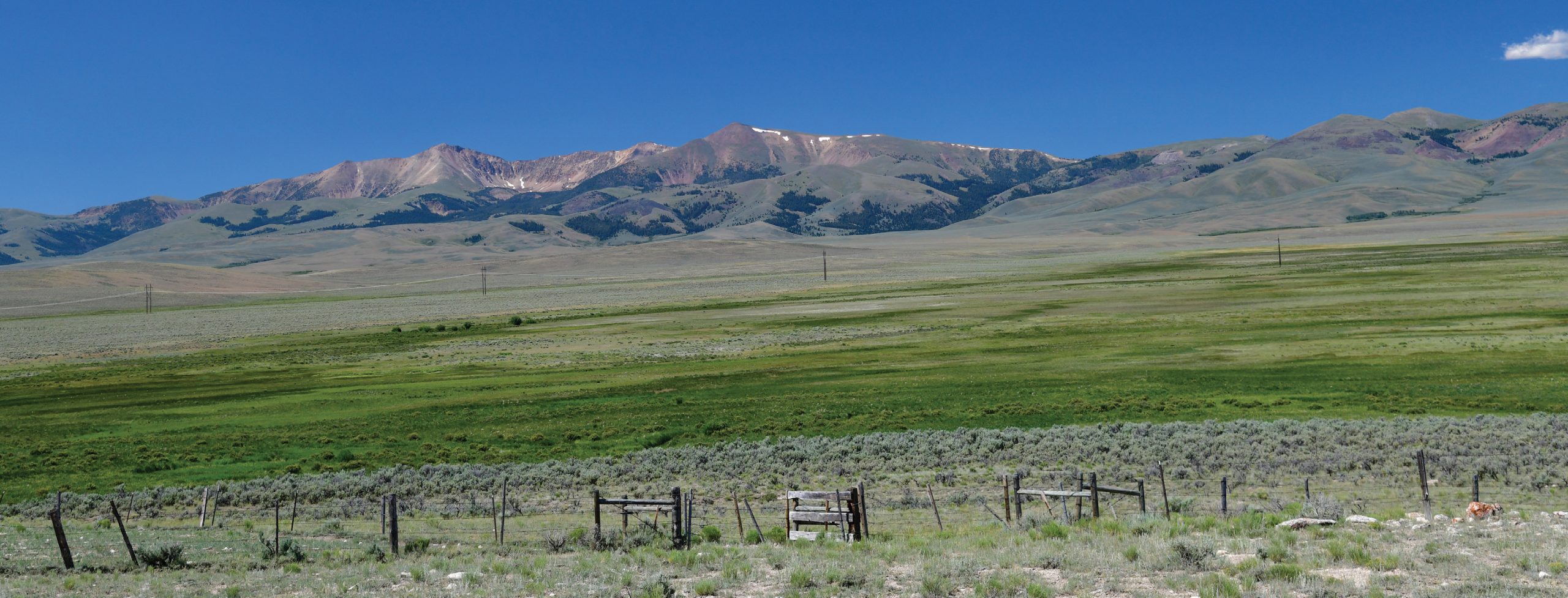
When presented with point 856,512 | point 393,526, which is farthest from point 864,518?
→ point 393,526

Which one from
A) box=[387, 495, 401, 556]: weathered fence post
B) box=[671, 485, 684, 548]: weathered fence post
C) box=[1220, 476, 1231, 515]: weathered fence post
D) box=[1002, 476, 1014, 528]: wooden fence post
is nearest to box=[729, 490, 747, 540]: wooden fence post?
box=[671, 485, 684, 548]: weathered fence post

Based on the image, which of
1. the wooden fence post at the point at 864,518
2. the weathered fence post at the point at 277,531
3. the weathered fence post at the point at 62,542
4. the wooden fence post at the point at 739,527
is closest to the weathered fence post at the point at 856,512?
the wooden fence post at the point at 864,518

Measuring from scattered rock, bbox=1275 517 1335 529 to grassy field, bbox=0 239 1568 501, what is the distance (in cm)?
1873

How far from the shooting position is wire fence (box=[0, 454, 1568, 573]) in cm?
2050

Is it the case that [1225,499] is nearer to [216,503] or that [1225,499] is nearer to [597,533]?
[597,533]

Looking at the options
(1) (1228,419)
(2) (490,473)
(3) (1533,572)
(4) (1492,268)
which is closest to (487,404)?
(2) (490,473)

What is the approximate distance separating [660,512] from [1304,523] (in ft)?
47.8

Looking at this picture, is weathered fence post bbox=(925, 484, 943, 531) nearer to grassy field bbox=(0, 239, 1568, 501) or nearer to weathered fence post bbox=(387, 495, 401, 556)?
weathered fence post bbox=(387, 495, 401, 556)

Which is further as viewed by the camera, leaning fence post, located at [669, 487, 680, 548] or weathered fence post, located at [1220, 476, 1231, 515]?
weathered fence post, located at [1220, 476, 1231, 515]

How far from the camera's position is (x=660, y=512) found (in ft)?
84.6

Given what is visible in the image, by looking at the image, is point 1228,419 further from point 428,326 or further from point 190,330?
point 190,330

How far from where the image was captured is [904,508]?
25094 mm

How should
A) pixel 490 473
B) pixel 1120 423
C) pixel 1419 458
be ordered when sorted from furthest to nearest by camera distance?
pixel 1120 423 < pixel 490 473 < pixel 1419 458

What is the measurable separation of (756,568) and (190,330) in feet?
367
